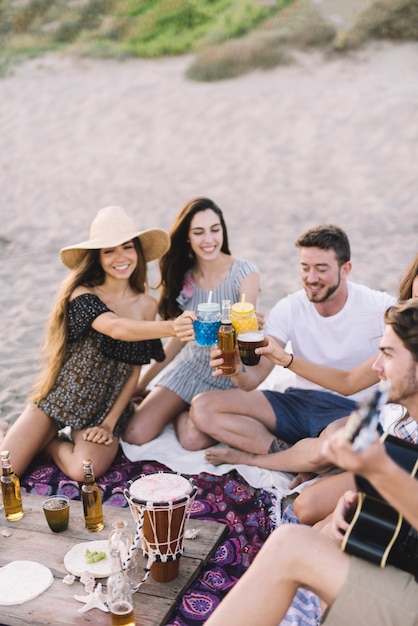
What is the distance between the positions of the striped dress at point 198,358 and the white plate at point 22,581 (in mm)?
1901

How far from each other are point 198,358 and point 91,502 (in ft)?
5.40

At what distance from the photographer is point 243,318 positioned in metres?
3.73

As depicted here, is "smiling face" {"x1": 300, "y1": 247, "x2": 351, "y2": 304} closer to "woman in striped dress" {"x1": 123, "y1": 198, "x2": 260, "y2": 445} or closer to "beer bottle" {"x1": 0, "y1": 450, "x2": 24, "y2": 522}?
"woman in striped dress" {"x1": 123, "y1": 198, "x2": 260, "y2": 445}

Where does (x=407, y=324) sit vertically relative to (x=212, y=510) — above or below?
above

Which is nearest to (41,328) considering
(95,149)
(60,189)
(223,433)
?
(223,433)

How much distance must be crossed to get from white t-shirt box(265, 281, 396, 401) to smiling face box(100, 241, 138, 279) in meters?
1.00

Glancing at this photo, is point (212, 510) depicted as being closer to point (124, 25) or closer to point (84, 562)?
point (84, 562)

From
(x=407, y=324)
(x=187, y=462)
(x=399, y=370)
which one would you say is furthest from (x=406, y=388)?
(x=187, y=462)

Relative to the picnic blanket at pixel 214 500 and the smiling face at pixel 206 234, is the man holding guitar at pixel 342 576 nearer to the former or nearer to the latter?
the picnic blanket at pixel 214 500

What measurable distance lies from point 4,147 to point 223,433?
42.7 feet

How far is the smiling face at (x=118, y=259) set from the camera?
4320 mm

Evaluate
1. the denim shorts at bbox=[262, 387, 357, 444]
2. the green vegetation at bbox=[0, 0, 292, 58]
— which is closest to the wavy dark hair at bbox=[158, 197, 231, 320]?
the denim shorts at bbox=[262, 387, 357, 444]

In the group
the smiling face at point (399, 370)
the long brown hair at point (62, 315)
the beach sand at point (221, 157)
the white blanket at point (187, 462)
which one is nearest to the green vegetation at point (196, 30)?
the beach sand at point (221, 157)

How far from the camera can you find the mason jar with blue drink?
3.69 m
